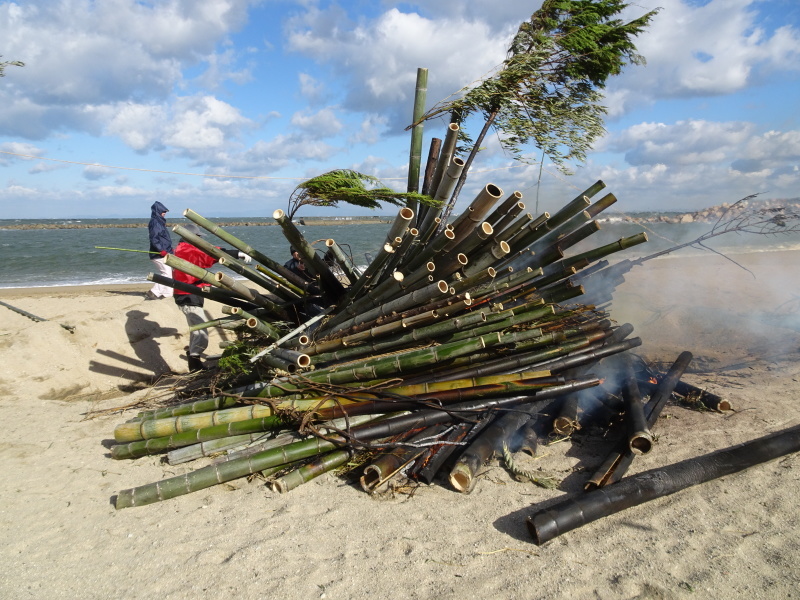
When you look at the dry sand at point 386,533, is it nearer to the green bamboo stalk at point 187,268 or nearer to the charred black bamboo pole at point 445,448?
the charred black bamboo pole at point 445,448

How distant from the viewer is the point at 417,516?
3.48 m

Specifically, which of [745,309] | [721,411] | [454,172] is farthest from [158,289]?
[745,309]

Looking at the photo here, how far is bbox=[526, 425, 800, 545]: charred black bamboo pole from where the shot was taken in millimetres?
3207

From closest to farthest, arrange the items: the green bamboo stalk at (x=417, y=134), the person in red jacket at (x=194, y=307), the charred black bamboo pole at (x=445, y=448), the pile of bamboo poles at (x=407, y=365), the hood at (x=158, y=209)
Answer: the charred black bamboo pole at (x=445, y=448) < the pile of bamboo poles at (x=407, y=365) < the green bamboo stalk at (x=417, y=134) < the person in red jacket at (x=194, y=307) < the hood at (x=158, y=209)

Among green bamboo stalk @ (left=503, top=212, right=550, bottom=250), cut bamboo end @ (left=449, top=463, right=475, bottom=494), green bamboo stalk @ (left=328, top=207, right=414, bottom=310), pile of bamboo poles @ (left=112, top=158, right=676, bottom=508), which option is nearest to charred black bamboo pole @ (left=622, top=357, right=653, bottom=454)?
pile of bamboo poles @ (left=112, top=158, right=676, bottom=508)

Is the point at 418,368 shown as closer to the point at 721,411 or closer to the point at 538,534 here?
the point at 538,534

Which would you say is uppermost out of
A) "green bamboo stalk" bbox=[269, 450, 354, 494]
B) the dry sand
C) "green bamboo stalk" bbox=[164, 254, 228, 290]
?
"green bamboo stalk" bbox=[164, 254, 228, 290]

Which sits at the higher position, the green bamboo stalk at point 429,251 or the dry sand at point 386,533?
the green bamboo stalk at point 429,251

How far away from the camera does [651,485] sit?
355 cm

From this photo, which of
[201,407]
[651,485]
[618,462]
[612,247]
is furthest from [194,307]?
[651,485]

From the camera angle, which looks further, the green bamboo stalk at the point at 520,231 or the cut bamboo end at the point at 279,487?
the green bamboo stalk at the point at 520,231

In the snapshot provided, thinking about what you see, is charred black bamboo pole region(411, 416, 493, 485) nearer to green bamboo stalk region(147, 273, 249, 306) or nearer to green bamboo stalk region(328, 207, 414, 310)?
green bamboo stalk region(328, 207, 414, 310)

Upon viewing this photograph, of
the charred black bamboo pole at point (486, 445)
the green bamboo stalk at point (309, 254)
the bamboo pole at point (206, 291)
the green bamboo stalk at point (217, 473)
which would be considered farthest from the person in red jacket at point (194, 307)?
the charred black bamboo pole at point (486, 445)

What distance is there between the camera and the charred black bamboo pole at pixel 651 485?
3.21 metres
